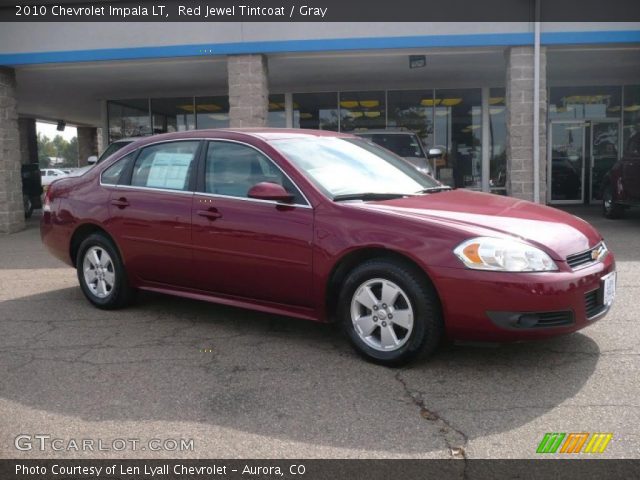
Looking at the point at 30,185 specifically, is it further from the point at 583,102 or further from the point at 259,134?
the point at 583,102

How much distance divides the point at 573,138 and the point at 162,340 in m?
14.5

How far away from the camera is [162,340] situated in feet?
16.8

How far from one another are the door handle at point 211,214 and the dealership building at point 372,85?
23.1ft

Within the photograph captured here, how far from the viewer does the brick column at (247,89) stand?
11.8 meters

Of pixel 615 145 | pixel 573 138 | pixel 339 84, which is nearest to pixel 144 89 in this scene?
pixel 339 84

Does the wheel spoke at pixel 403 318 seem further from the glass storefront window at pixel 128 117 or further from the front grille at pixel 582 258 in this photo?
the glass storefront window at pixel 128 117

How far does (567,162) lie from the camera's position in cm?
1702

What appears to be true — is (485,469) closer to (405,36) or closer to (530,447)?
(530,447)

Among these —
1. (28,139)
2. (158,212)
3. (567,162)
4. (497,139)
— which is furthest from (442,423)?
(28,139)

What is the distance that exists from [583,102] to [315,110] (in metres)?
6.82

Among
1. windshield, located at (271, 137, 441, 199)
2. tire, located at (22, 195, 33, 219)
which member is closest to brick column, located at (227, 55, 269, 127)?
windshield, located at (271, 137, 441, 199)

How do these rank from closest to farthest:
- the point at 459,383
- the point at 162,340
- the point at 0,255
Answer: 1. the point at 459,383
2. the point at 162,340
3. the point at 0,255

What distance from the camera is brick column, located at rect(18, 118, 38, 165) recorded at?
24594mm

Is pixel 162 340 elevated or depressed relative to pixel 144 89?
depressed
